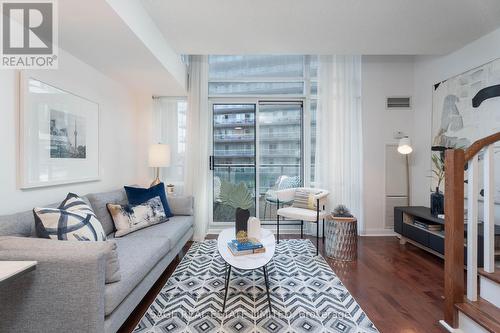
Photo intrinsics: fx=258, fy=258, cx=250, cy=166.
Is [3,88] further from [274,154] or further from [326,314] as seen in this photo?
[274,154]

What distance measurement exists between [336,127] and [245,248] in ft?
8.85

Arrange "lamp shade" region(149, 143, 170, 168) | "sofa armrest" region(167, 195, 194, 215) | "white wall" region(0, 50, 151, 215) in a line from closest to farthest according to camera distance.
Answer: "white wall" region(0, 50, 151, 215) < "sofa armrest" region(167, 195, 194, 215) < "lamp shade" region(149, 143, 170, 168)

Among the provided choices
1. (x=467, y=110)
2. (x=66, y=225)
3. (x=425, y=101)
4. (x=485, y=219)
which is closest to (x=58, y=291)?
(x=66, y=225)

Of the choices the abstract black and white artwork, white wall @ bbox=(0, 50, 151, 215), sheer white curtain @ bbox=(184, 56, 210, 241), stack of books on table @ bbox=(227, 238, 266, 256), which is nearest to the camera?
white wall @ bbox=(0, 50, 151, 215)

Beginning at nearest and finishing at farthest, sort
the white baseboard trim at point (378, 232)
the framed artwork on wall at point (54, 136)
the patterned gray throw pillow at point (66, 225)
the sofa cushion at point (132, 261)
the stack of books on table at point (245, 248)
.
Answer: the sofa cushion at point (132, 261)
the patterned gray throw pillow at point (66, 225)
the framed artwork on wall at point (54, 136)
the stack of books on table at point (245, 248)
the white baseboard trim at point (378, 232)

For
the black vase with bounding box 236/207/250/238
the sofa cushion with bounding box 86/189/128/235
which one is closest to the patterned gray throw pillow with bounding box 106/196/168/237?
the sofa cushion with bounding box 86/189/128/235

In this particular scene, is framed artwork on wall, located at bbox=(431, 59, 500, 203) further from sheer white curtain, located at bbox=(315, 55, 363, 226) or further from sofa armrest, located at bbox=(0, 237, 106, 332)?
sofa armrest, located at bbox=(0, 237, 106, 332)

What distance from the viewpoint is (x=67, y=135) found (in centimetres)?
249

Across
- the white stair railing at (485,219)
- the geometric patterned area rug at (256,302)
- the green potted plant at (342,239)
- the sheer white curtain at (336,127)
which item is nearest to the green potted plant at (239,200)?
the geometric patterned area rug at (256,302)

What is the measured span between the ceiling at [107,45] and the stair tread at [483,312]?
3.14 meters

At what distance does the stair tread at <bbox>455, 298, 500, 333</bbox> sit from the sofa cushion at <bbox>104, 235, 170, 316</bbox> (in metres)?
2.22

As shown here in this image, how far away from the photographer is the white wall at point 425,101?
134 inches

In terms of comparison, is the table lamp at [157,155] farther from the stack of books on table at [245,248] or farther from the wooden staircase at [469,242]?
the wooden staircase at [469,242]

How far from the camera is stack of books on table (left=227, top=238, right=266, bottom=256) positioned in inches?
85.8
